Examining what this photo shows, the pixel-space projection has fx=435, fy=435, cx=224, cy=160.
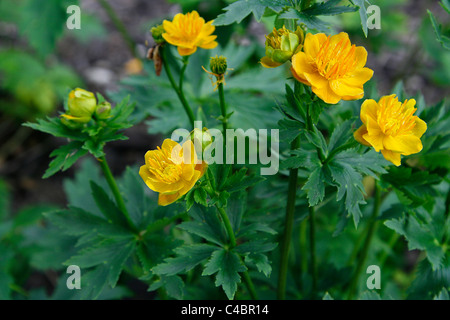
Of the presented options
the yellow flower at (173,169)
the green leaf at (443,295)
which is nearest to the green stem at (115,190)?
the yellow flower at (173,169)

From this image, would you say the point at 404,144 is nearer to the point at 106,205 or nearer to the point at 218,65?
the point at 218,65

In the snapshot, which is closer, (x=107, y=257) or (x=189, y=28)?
(x=189, y=28)

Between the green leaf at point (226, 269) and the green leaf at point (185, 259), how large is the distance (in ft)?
0.14

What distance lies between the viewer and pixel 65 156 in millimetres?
1106

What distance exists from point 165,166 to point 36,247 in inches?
45.2

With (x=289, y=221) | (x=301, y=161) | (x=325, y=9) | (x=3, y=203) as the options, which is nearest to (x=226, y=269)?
(x=289, y=221)

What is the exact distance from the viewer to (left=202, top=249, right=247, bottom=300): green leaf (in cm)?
106

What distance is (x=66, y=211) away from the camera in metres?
1.36

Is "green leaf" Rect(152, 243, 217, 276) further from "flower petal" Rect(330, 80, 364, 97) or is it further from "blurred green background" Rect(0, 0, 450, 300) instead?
"blurred green background" Rect(0, 0, 450, 300)

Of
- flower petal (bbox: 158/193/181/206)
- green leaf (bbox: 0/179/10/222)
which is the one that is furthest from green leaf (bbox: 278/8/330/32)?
green leaf (bbox: 0/179/10/222)

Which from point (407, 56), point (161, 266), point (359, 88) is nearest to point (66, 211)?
point (161, 266)
